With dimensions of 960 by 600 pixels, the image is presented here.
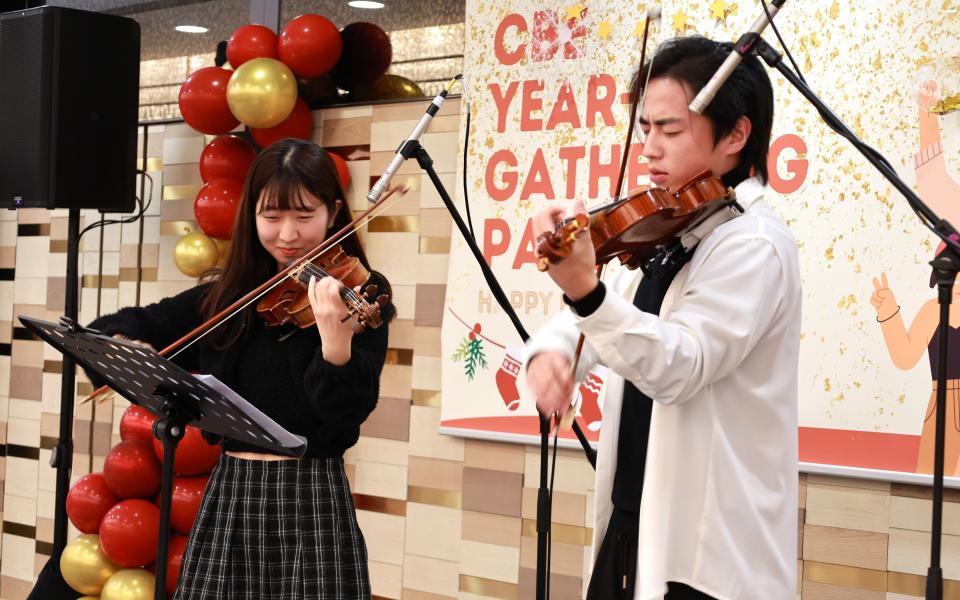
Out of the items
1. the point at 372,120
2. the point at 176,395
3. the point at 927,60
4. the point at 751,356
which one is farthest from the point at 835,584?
the point at 372,120

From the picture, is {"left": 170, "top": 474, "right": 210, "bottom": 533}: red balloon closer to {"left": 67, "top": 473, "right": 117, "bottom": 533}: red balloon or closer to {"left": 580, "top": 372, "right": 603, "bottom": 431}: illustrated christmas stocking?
{"left": 67, "top": 473, "right": 117, "bottom": 533}: red balloon

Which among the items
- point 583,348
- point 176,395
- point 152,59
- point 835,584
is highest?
point 152,59

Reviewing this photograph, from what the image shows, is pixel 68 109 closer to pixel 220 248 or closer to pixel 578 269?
pixel 220 248

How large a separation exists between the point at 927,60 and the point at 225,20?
2.57 meters

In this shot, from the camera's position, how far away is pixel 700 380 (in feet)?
4.33

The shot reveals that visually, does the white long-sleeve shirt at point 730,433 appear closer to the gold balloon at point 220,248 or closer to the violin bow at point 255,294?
the violin bow at point 255,294

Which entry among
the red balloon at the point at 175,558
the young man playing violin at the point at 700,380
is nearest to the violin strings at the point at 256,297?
the young man playing violin at the point at 700,380

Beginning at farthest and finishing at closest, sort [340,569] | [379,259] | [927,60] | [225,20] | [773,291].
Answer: [225,20], [379,259], [927,60], [340,569], [773,291]

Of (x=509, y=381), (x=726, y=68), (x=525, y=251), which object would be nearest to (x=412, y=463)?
(x=509, y=381)

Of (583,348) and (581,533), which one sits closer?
(583,348)

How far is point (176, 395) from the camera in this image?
1.79 meters

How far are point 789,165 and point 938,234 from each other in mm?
1194

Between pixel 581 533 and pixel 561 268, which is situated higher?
pixel 561 268

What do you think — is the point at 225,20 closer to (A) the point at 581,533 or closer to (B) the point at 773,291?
(A) the point at 581,533
